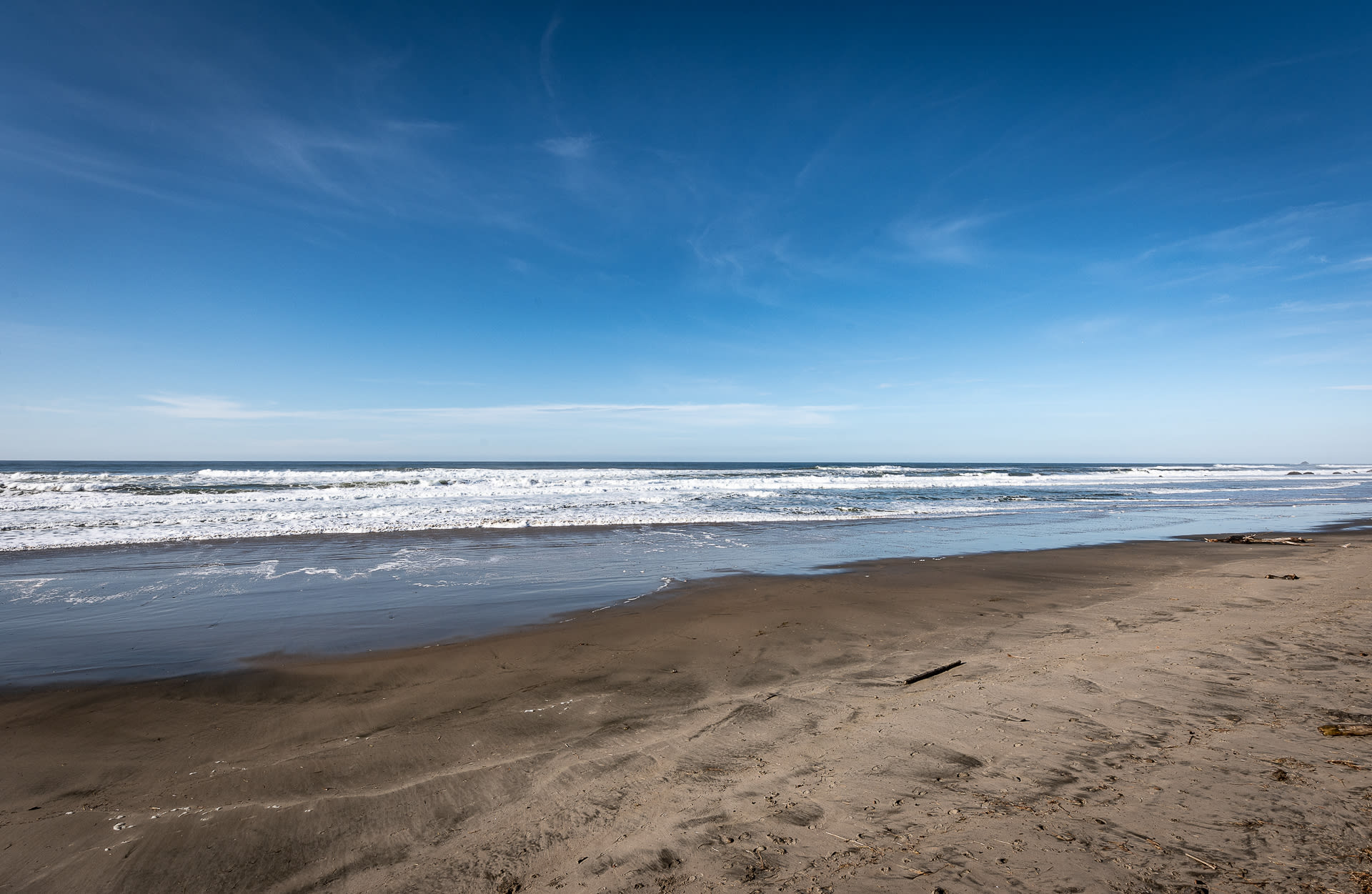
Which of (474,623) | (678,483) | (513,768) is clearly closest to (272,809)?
A: (513,768)

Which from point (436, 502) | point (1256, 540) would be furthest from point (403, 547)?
point (1256, 540)

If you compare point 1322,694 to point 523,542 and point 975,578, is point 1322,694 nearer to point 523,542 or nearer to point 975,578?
point 975,578

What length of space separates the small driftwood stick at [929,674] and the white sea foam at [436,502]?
1014cm

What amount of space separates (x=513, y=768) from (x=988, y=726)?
3.18m

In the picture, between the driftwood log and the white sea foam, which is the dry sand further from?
the driftwood log

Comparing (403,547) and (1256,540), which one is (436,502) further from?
(1256,540)

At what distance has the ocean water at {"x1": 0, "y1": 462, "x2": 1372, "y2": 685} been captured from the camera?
23.6 ft

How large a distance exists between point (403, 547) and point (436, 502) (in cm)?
1010

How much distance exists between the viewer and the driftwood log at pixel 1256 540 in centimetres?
1434

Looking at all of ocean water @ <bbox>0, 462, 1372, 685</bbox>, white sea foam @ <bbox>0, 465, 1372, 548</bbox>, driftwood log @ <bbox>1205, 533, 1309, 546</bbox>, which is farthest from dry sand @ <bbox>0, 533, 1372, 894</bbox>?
driftwood log @ <bbox>1205, 533, 1309, 546</bbox>

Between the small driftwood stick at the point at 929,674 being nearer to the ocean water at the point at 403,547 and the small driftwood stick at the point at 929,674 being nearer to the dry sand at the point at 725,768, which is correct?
the dry sand at the point at 725,768

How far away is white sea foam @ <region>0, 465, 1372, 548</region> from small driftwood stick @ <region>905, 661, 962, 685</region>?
1014 centimetres

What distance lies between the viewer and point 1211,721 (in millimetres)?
4055

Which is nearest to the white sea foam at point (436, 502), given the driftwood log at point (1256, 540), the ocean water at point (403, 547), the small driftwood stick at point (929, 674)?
the ocean water at point (403, 547)
